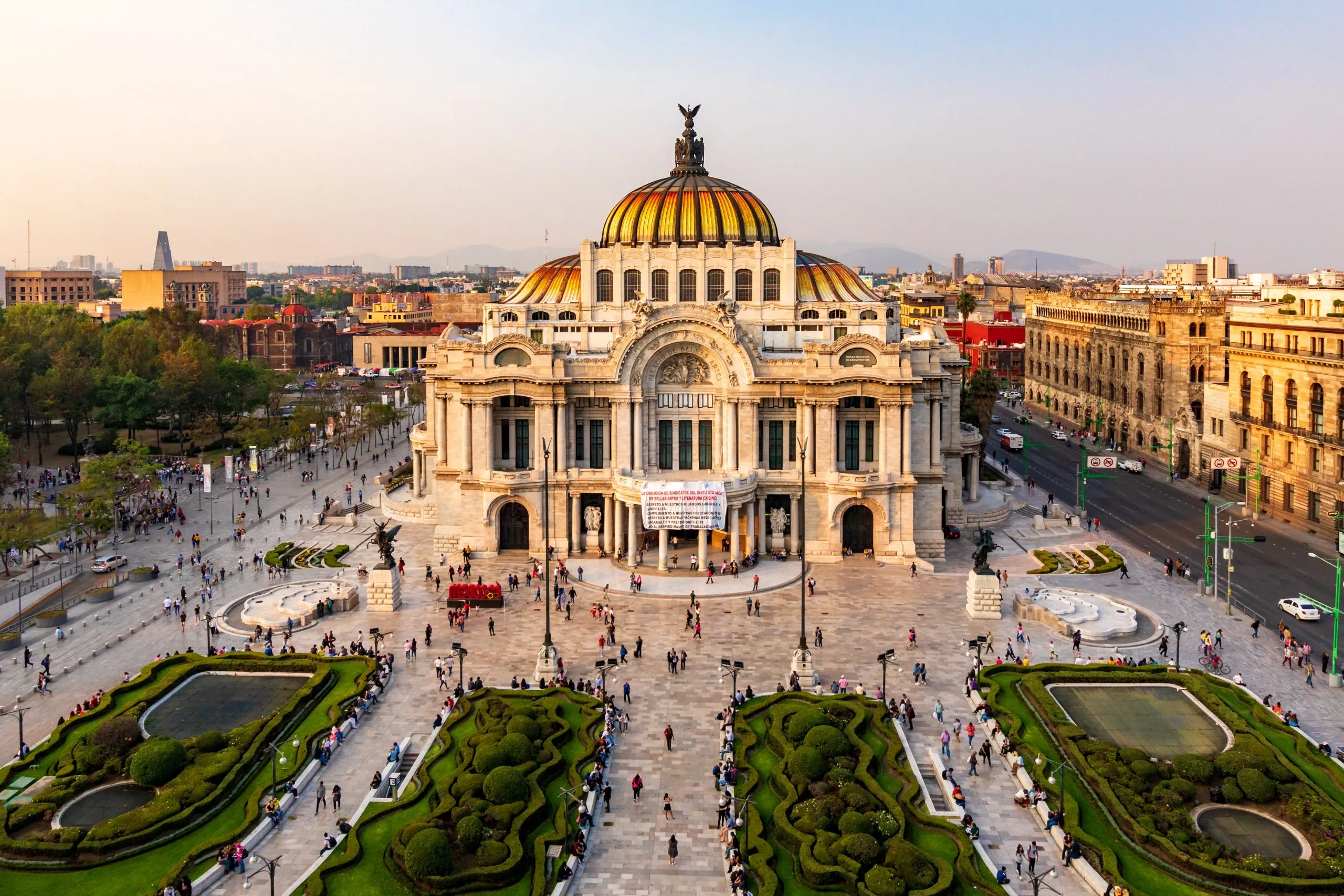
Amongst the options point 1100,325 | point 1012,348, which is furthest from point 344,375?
point 1100,325

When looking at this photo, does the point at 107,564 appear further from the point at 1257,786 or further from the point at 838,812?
the point at 1257,786

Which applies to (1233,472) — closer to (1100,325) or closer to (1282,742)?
(1100,325)

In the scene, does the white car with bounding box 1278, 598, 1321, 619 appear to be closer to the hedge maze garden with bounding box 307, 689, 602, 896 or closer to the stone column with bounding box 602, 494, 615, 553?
the hedge maze garden with bounding box 307, 689, 602, 896

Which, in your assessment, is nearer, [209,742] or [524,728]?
[209,742]

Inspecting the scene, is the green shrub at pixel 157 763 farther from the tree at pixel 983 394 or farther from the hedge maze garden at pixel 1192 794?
the tree at pixel 983 394

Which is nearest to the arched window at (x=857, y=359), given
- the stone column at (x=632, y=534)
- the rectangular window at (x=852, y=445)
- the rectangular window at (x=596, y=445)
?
the rectangular window at (x=852, y=445)

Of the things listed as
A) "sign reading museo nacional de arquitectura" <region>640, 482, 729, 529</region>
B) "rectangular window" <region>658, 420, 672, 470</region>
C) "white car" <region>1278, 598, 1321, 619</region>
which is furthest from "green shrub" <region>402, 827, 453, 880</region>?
"white car" <region>1278, 598, 1321, 619</region>

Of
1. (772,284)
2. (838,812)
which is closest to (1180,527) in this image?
(772,284)
